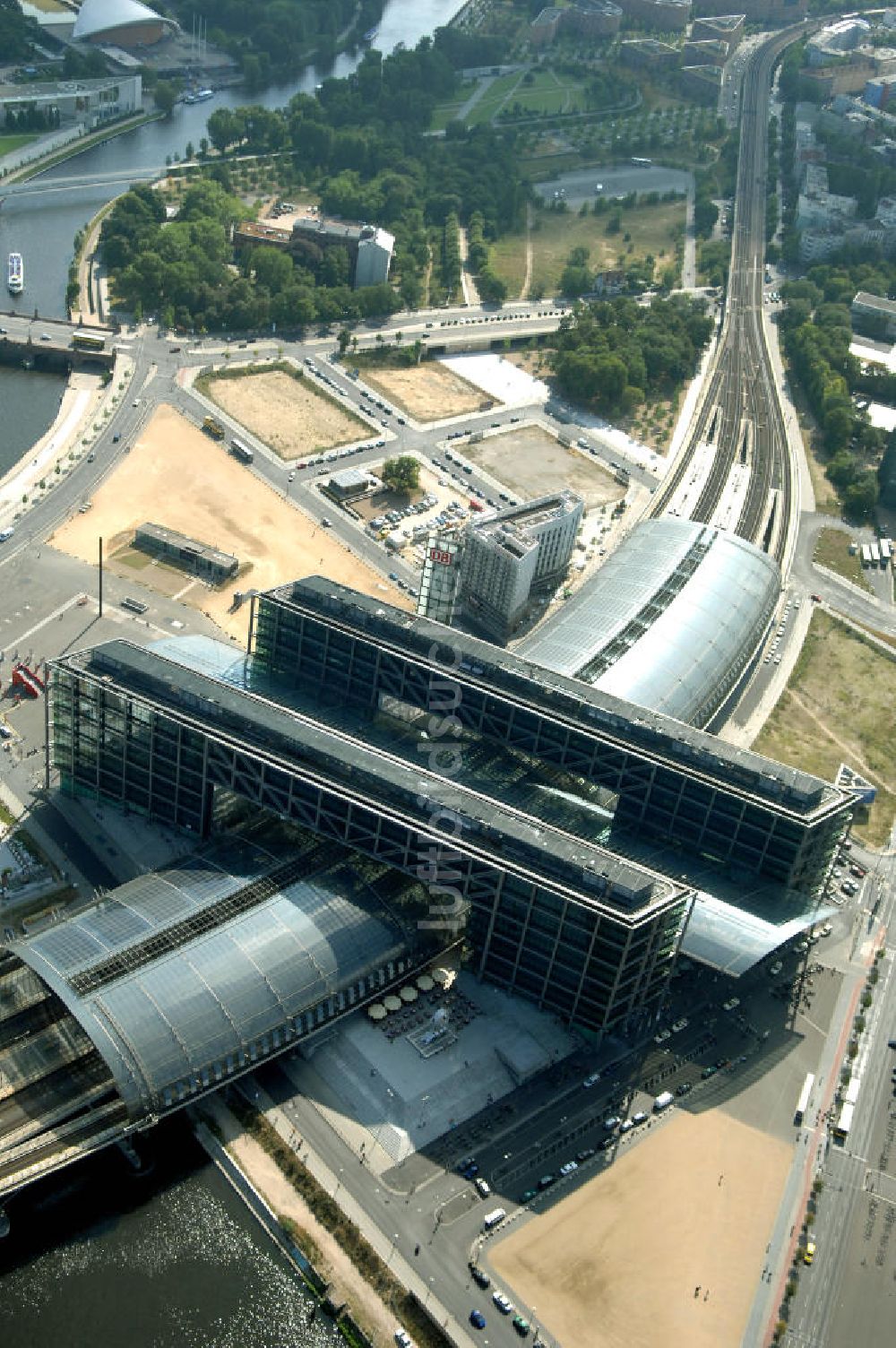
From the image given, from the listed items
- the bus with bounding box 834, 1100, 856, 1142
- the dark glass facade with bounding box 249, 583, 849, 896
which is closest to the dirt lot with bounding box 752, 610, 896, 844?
the dark glass facade with bounding box 249, 583, 849, 896

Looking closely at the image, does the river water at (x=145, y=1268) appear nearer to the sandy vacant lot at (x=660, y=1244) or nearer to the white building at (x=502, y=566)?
the sandy vacant lot at (x=660, y=1244)

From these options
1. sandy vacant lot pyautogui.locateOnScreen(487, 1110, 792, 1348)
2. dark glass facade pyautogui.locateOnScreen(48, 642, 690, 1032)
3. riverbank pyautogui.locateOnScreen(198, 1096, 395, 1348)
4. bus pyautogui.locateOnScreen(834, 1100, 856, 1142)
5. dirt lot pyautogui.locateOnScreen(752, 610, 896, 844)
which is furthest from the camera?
dirt lot pyautogui.locateOnScreen(752, 610, 896, 844)

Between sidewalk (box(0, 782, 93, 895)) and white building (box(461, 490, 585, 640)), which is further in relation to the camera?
white building (box(461, 490, 585, 640))

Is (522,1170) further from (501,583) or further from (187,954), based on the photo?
(501,583)

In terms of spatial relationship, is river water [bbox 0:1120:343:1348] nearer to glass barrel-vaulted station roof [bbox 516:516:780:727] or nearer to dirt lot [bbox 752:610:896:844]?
glass barrel-vaulted station roof [bbox 516:516:780:727]

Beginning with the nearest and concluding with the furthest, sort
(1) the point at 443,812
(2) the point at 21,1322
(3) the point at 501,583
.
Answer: (2) the point at 21,1322 → (1) the point at 443,812 → (3) the point at 501,583

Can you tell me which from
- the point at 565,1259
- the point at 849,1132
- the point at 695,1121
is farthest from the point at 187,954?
the point at 849,1132

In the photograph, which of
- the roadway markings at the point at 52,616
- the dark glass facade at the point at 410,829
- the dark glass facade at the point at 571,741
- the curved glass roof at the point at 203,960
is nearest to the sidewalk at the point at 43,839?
the dark glass facade at the point at 410,829
